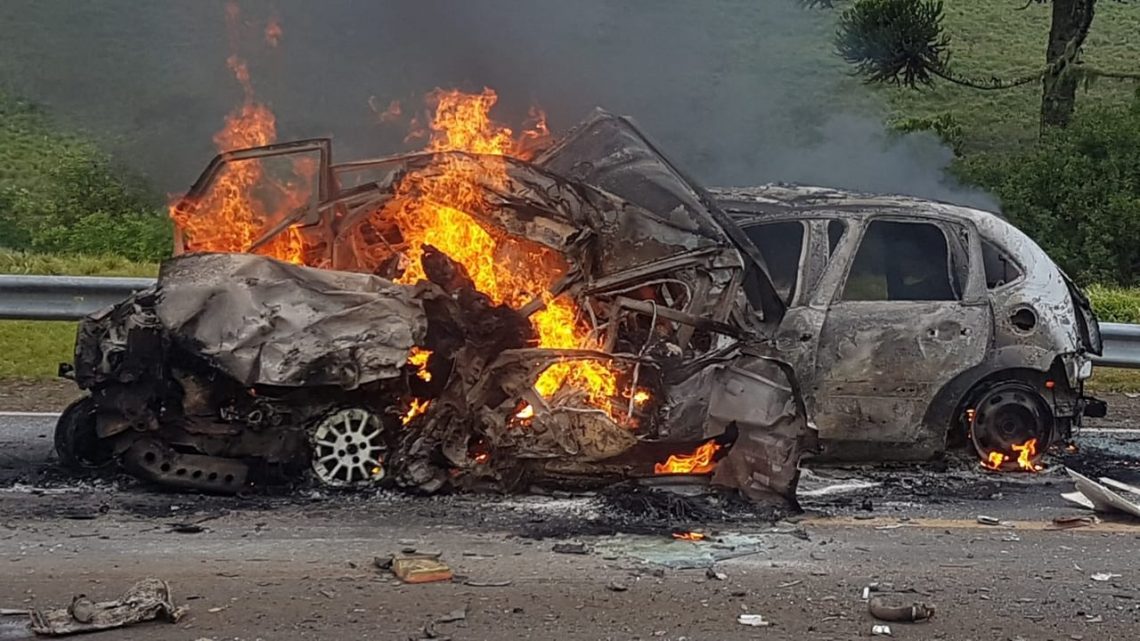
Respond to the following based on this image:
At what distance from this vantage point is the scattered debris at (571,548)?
5.45 meters

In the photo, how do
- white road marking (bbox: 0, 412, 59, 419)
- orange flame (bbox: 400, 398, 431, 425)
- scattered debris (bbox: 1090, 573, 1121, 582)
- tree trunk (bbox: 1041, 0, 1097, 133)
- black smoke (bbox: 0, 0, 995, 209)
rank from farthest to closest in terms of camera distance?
tree trunk (bbox: 1041, 0, 1097, 133), black smoke (bbox: 0, 0, 995, 209), white road marking (bbox: 0, 412, 59, 419), orange flame (bbox: 400, 398, 431, 425), scattered debris (bbox: 1090, 573, 1121, 582)

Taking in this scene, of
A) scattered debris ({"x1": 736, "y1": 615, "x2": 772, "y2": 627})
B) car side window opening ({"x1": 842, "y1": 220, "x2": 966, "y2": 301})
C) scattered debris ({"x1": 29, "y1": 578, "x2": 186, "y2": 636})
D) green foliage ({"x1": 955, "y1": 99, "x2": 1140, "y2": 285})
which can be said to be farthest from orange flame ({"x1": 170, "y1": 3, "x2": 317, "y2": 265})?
green foliage ({"x1": 955, "y1": 99, "x2": 1140, "y2": 285})

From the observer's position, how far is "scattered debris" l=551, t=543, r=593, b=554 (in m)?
5.45

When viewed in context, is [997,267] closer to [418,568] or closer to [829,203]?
[829,203]

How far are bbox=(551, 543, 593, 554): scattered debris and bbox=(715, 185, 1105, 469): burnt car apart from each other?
6.97 ft

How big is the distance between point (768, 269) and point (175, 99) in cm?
1726

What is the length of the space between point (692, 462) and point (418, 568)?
1.91 metres

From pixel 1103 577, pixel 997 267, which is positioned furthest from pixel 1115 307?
pixel 1103 577

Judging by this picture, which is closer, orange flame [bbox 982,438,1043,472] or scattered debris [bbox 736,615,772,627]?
scattered debris [bbox 736,615,772,627]

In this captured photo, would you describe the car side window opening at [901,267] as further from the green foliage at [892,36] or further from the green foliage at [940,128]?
the green foliage at [940,128]

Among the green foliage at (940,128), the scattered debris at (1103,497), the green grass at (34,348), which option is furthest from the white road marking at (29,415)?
the green foliage at (940,128)

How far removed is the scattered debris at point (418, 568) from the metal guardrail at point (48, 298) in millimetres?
5270

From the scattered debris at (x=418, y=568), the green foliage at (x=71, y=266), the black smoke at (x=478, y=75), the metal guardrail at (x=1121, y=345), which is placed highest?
the black smoke at (x=478, y=75)

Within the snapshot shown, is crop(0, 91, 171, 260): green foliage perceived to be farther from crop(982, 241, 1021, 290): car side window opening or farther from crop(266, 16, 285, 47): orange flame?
crop(982, 241, 1021, 290): car side window opening
